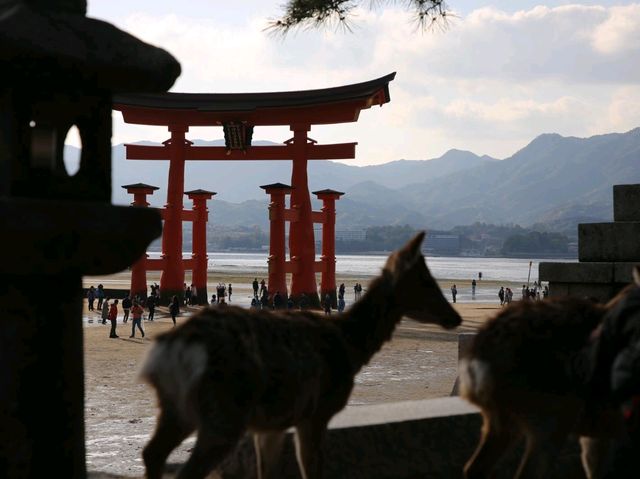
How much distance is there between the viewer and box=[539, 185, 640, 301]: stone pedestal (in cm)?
820

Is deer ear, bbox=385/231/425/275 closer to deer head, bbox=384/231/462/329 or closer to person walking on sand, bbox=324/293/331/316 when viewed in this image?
deer head, bbox=384/231/462/329

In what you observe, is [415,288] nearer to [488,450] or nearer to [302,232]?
[488,450]

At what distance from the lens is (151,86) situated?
4406mm

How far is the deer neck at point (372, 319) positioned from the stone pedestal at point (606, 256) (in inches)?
177

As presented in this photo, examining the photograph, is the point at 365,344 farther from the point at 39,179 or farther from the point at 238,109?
the point at 238,109

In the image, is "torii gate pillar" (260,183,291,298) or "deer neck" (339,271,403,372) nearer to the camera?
"deer neck" (339,271,403,372)

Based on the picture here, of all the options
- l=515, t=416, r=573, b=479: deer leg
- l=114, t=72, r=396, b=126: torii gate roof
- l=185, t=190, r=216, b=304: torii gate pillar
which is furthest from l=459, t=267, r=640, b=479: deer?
l=185, t=190, r=216, b=304: torii gate pillar

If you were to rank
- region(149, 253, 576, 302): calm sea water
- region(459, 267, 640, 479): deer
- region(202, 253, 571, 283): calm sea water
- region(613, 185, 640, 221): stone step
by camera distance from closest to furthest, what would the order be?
region(459, 267, 640, 479): deer < region(613, 185, 640, 221): stone step < region(149, 253, 576, 302): calm sea water < region(202, 253, 571, 283): calm sea water

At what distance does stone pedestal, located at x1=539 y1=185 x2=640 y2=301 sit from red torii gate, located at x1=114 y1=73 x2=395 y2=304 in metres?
18.5

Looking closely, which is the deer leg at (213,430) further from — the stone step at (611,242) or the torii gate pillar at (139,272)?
the torii gate pillar at (139,272)

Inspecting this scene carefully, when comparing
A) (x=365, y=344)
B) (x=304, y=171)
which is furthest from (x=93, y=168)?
(x=304, y=171)

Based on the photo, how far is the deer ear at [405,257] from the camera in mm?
4316

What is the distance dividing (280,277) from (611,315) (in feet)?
81.4

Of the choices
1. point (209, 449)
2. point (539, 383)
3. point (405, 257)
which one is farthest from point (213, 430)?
point (539, 383)
